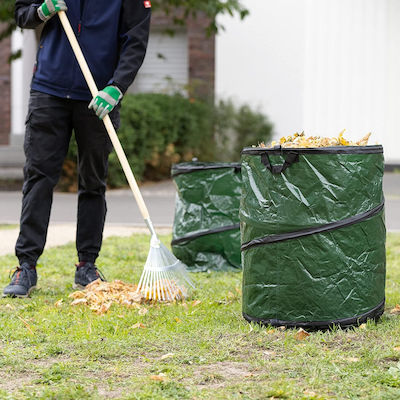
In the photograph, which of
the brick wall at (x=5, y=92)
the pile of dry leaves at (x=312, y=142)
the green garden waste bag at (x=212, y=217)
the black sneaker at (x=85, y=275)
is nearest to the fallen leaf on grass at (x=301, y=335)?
the pile of dry leaves at (x=312, y=142)

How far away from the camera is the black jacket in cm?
467

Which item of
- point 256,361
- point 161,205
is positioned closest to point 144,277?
point 256,361

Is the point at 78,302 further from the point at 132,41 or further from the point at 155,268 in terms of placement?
the point at 132,41

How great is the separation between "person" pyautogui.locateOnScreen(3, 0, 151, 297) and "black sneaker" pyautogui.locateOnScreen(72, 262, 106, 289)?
0.95ft

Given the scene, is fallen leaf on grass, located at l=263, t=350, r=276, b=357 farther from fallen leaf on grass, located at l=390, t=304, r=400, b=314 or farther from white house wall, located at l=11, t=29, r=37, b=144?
white house wall, located at l=11, t=29, r=37, b=144

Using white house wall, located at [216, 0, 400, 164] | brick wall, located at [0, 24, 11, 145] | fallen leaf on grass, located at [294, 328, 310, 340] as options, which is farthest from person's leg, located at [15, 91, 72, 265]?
brick wall, located at [0, 24, 11, 145]

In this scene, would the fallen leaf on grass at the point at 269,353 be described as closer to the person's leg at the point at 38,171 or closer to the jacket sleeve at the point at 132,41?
the person's leg at the point at 38,171

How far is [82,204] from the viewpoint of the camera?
495 cm

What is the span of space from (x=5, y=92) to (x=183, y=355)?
1813 centimetres

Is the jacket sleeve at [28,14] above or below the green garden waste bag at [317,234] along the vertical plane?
above

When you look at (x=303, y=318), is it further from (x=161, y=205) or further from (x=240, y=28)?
(x=240, y=28)

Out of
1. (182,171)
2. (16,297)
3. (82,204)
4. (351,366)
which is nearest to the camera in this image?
(351,366)

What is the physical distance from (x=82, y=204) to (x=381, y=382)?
2.47m

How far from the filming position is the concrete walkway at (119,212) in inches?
297
